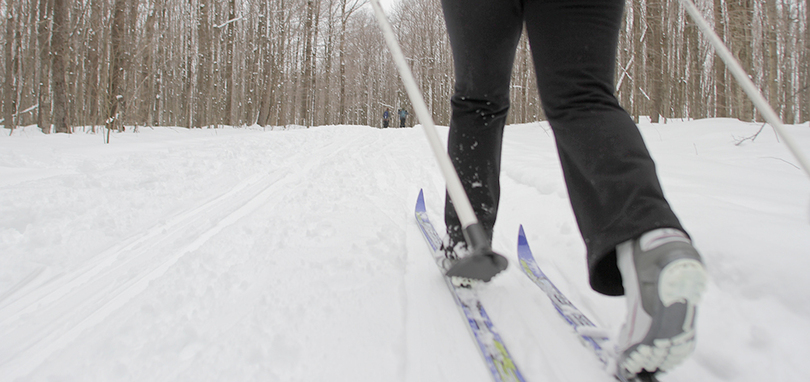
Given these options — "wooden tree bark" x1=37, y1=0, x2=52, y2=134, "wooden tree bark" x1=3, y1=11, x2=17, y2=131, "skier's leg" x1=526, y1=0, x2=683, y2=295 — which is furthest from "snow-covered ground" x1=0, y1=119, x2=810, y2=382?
"wooden tree bark" x1=3, y1=11, x2=17, y2=131

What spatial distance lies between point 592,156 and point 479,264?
0.34 meters

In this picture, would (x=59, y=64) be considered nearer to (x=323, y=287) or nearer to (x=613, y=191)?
(x=323, y=287)

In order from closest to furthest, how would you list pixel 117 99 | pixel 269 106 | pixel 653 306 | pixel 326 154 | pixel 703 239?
pixel 653 306
pixel 703 239
pixel 326 154
pixel 117 99
pixel 269 106

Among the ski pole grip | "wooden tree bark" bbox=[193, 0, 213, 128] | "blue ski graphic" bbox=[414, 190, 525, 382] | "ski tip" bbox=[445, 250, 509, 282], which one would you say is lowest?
"blue ski graphic" bbox=[414, 190, 525, 382]

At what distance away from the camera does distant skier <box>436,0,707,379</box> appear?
0.60m

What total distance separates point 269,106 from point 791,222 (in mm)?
15986

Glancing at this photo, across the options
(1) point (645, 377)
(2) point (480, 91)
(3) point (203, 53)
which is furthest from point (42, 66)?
(1) point (645, 377)

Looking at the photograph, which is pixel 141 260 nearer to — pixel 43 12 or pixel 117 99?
pixel 117 99

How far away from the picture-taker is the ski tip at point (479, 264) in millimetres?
650

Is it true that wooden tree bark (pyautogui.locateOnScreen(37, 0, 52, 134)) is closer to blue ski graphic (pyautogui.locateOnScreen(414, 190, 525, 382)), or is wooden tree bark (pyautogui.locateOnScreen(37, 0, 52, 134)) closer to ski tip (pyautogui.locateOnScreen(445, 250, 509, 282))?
blue ski graphic (pyautogui.locateOnScreen(414, 190, 525, 382))

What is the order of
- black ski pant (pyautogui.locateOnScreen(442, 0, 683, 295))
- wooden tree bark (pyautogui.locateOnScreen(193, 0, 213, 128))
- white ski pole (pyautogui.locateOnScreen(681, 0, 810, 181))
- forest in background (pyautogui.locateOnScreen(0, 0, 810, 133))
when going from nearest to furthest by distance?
black ski pant (pyautogui.locateOnScreen(442, 0, 683, 295)) < white ski pole (pyautogui.locateOnScreen(681, 0, 810, 181)) < forest in background (pyautogui.locateOnScreen(0, 0, 810, 133)) < wooden tree bark (pyautogui.locateOnScreen(193, 0, 213, 128))

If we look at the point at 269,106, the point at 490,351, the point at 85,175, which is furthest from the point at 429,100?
the point at 490,351

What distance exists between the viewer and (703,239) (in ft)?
4.27

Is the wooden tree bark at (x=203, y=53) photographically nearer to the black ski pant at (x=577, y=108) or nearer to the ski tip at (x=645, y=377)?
the black ski pant at (x=577, y=108)
